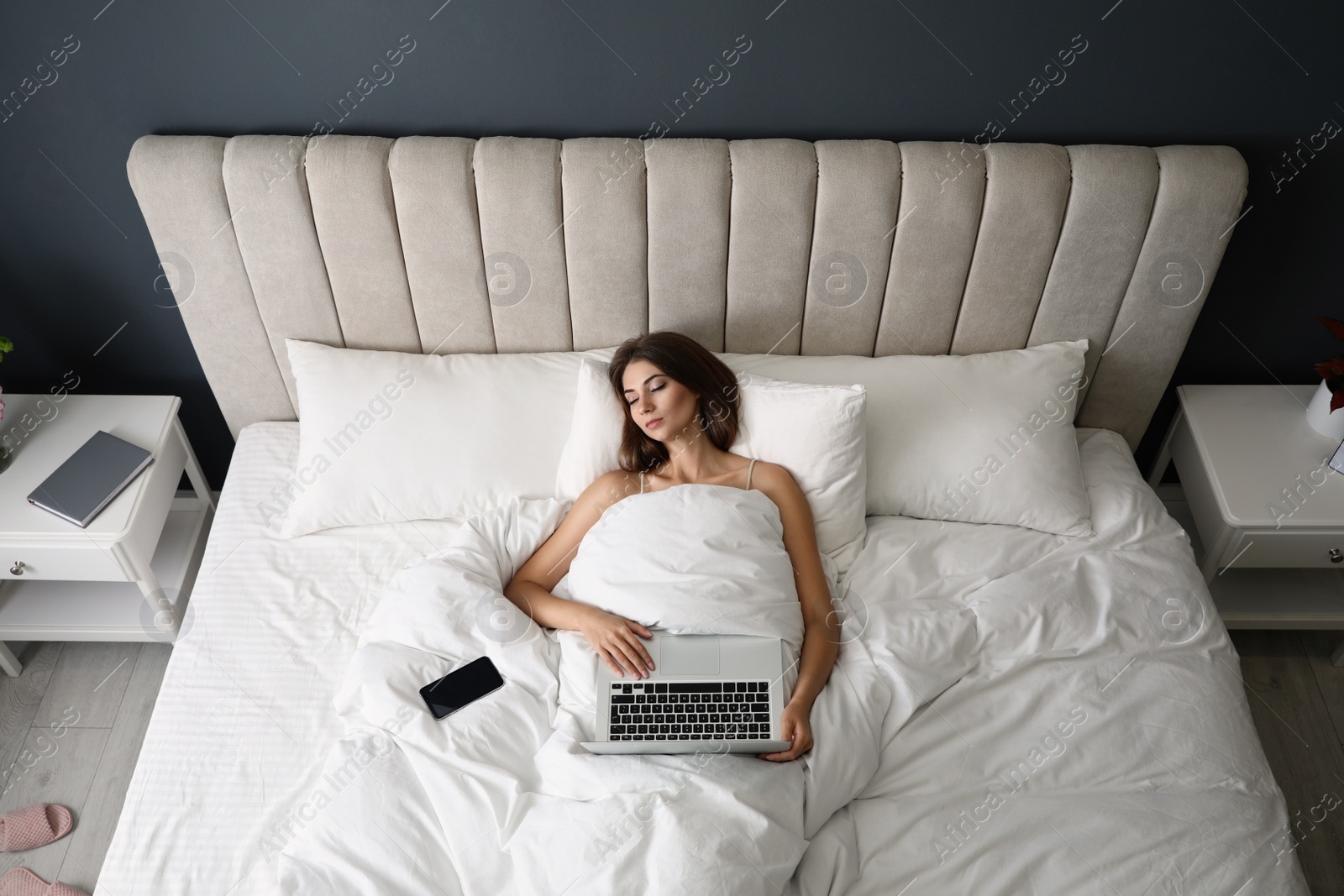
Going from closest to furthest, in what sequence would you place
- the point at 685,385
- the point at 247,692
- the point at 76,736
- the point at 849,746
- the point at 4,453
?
the point at 849,746 → the point at 247,692 → the point at 685,385 → the point at 4,453 → the point at 76,736

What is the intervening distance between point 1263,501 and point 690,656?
1.37 metres

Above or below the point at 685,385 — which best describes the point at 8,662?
below

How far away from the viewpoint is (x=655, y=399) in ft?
5.53

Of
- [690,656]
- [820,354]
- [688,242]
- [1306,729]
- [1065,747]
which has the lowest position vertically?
[1306,729]

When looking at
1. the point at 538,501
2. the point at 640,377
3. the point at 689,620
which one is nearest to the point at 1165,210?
the point at 640,377

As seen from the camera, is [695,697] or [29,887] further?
[29,887]

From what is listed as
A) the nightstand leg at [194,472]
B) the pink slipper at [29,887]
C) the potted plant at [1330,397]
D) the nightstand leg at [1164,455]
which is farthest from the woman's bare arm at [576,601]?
the potted plant at [1330,397]

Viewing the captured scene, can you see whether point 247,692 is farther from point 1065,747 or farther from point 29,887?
point 1065,747

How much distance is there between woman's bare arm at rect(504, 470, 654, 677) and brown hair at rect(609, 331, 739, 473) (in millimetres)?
66

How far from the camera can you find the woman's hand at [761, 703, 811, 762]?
1368 millimetres

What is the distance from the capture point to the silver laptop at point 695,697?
55.1 inches

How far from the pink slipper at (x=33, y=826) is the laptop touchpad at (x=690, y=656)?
4.87 ft

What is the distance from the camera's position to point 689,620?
149cm

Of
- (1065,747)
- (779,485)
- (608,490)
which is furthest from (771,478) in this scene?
(1065,747)
